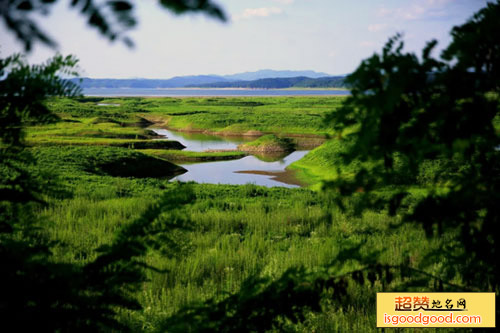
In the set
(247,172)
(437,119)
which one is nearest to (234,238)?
(437,119)

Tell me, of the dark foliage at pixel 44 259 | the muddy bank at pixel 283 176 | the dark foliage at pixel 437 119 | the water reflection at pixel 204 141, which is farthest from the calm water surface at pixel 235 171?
the dark foliage at pixel 437 119

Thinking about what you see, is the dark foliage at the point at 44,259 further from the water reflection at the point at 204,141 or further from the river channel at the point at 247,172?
the water reflection at the point at 204,141

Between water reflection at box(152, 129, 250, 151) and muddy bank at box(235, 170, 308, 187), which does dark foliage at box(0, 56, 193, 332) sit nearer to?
muddy bank at box(235, 170, 308, 187)

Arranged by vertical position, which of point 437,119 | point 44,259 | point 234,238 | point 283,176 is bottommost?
point 283,176

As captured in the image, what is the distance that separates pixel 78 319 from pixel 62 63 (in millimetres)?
1093

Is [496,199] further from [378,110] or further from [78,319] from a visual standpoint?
[78,319]

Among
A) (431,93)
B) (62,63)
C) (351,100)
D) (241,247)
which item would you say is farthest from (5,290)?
(241,247)

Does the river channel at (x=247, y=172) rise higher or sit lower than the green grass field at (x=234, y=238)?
lower

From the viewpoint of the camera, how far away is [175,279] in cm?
434

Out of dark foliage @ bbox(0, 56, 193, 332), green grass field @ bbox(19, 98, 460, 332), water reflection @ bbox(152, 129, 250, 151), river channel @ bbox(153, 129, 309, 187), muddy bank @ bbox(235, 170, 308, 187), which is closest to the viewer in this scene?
dark foliage @ bbox(0, 56, 193, 332)

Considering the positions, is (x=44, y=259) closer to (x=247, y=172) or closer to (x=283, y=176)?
(x=283, y=176)

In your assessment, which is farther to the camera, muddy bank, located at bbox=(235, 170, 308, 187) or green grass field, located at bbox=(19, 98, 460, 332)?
muddy bank, located at bbox=(235, 170, 308, 187)

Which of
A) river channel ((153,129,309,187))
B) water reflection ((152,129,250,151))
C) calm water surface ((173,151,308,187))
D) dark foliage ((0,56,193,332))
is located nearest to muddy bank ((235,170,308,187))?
river channel ((153,129,309,187))

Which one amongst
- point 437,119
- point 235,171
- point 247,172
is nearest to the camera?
point 437,119
